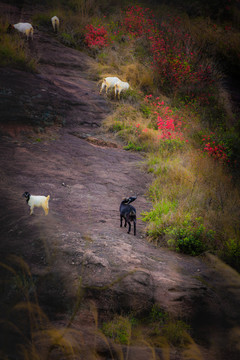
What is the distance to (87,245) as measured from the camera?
234cm

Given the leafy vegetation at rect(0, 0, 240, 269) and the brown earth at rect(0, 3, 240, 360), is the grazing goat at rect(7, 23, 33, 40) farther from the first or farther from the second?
the brown earth at rect(0, 3, 240, 360)

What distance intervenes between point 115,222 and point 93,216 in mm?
268

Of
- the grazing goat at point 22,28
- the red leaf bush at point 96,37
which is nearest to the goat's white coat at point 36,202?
the grazing goat at point 22,28

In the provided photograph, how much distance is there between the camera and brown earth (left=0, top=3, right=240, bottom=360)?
5.83ft

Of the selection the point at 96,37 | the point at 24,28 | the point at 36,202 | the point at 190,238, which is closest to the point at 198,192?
the point at 190,238

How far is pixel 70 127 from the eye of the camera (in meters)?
5.49

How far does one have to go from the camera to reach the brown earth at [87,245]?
1777mm

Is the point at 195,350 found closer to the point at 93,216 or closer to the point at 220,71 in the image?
the point at 93,216

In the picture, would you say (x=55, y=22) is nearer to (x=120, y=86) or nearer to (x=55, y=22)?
(x=55, y=22)

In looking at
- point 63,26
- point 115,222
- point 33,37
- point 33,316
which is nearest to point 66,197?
point 115,222

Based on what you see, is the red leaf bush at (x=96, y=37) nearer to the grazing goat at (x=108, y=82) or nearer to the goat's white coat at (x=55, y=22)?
the goat's white coat at (x=55, y=22)

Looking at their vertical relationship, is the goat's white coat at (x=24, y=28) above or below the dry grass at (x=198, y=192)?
above

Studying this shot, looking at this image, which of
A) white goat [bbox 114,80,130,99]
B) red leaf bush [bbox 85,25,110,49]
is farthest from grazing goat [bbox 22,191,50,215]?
red leaf bush [bbox 85,25,110,49]

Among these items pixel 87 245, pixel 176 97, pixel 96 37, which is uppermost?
pixel 96 37
